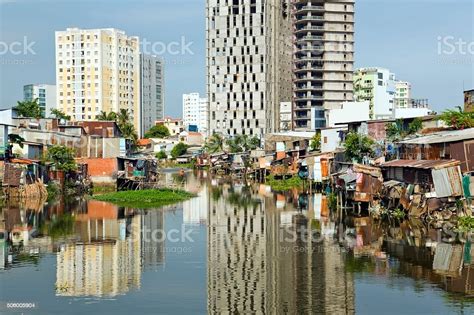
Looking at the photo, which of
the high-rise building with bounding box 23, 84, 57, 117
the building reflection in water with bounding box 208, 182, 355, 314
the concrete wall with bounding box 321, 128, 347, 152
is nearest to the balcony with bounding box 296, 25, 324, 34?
the concrete wall with bounding box 321, 128, 347, 152

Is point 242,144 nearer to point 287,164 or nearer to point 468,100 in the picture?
point 287,164

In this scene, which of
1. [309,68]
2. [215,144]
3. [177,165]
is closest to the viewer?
[309,68]

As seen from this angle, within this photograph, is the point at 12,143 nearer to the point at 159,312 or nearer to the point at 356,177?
the point at 356,177

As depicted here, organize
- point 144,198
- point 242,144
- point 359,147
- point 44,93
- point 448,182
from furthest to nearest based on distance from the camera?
point 44,93, point 242,144, point 144,198, point 359,147, point 448,182

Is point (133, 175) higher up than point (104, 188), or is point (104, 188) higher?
point (133, 175)

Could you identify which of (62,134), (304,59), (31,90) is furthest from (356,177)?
(31,90)

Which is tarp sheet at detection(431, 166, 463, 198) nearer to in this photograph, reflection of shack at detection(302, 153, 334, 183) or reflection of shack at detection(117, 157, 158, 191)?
reflection of shack at detection(302, 153, 334, 183)

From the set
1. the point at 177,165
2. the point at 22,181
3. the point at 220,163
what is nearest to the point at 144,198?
the point at 22,181
